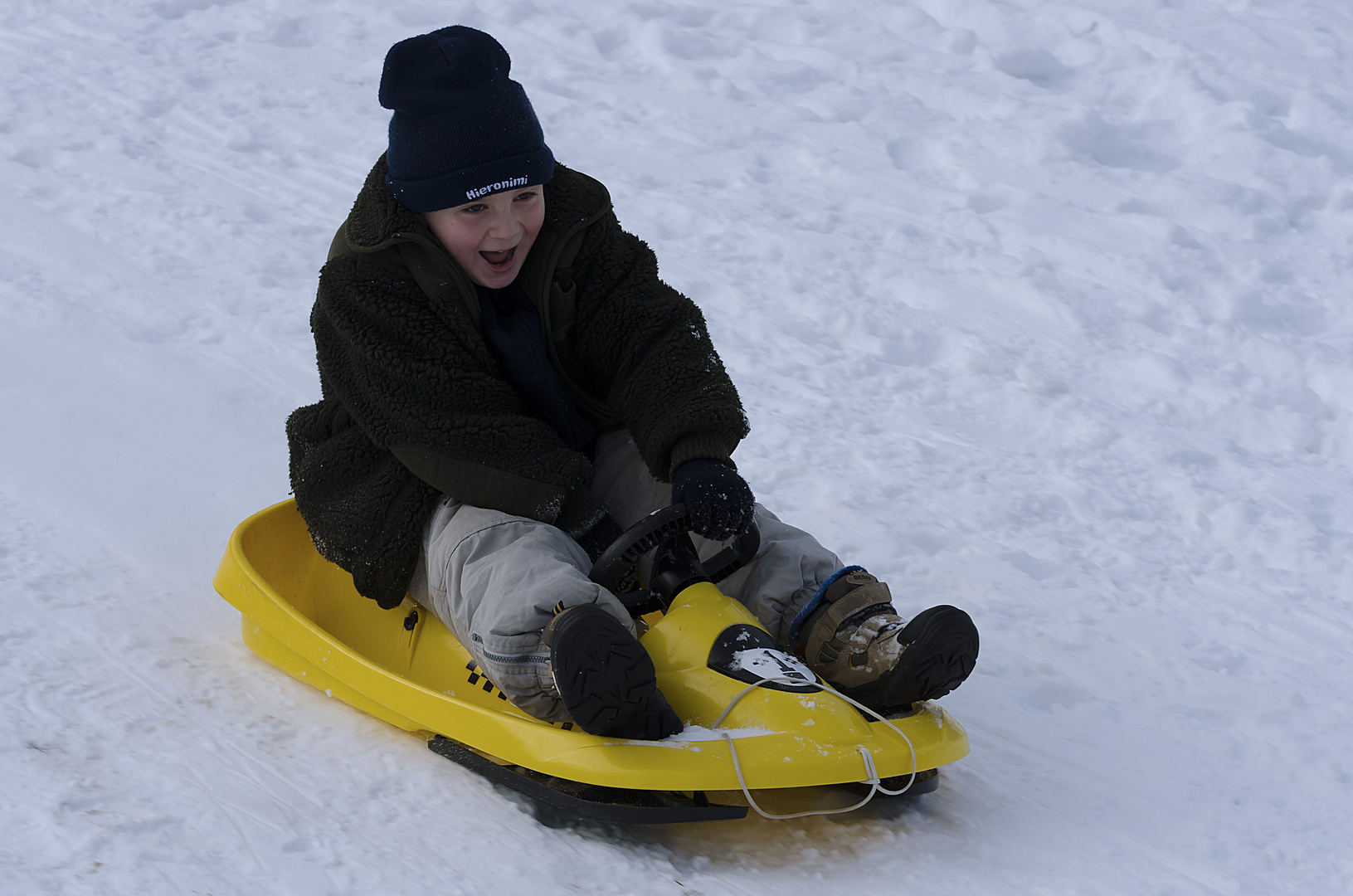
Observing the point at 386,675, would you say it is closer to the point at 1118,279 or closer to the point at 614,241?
the point at 614,241

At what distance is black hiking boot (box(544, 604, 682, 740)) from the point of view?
5.79 feet

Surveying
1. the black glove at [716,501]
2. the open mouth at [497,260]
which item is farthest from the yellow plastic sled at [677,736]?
the open mouth at [497,260]

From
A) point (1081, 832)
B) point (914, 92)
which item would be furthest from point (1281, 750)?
point (914, 92)

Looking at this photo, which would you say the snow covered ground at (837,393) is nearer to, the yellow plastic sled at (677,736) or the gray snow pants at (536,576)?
the yellow plastic sled at (677,736)

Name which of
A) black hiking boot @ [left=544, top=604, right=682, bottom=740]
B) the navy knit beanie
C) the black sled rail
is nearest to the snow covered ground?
the black sled rail

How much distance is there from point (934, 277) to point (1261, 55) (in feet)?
7.89

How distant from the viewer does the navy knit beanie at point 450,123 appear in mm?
2236

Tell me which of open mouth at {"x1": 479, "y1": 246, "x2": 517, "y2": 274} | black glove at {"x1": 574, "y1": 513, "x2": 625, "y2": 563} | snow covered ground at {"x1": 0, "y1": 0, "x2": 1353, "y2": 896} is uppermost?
open mouth at {"x1": 479, "y1": 246, "x2": 517, "y2": 274}

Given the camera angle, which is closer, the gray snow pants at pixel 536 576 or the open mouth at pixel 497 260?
the gray snow pants at pixel 536 576

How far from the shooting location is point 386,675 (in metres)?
2.14

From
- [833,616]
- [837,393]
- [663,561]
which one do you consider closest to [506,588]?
[663,561]

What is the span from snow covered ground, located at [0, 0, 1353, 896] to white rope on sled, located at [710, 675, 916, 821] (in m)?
0.05

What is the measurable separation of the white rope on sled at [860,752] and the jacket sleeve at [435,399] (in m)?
0.50

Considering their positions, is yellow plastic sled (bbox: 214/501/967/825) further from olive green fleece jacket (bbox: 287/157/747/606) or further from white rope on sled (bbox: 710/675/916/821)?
olive green fleece jacket (bbox: 287/157/747/606)
